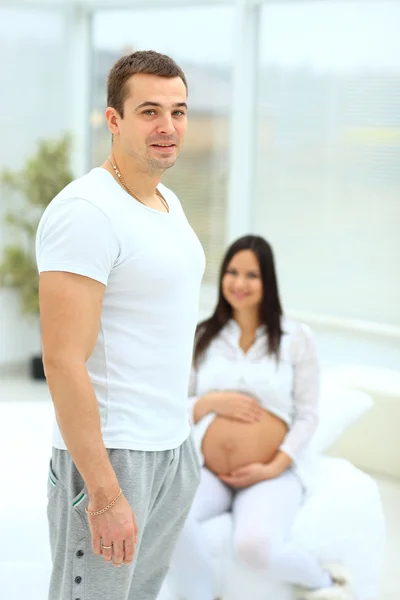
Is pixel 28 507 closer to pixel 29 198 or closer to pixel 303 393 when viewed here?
pixel 303 393

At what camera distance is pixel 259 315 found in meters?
3.18

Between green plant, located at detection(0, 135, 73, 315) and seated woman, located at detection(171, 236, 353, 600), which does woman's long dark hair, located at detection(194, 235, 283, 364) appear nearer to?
seated woman, located at detection(171, 236, 353, 600)

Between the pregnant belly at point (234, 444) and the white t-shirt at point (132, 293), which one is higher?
the white t-shirt at point (132, 293)

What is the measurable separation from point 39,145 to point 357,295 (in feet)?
7.84

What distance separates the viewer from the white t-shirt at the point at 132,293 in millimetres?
1571

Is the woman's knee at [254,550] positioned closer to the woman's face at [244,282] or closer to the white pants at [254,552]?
the white pants at [254,552]

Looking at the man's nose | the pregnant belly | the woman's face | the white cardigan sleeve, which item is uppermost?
the man's nose

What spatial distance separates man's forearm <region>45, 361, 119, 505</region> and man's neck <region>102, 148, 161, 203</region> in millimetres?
373

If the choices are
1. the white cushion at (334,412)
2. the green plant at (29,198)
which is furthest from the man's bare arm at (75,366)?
the green plant at (29,198)

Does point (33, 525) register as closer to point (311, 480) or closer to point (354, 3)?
point (311, 480)

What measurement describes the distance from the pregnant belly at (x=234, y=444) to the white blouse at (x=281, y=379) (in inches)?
1.4

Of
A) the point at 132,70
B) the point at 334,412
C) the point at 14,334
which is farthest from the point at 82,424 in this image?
the point at 14,334

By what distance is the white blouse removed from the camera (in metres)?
3.02

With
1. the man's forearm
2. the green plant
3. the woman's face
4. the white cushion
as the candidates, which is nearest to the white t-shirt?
the man's forearm
